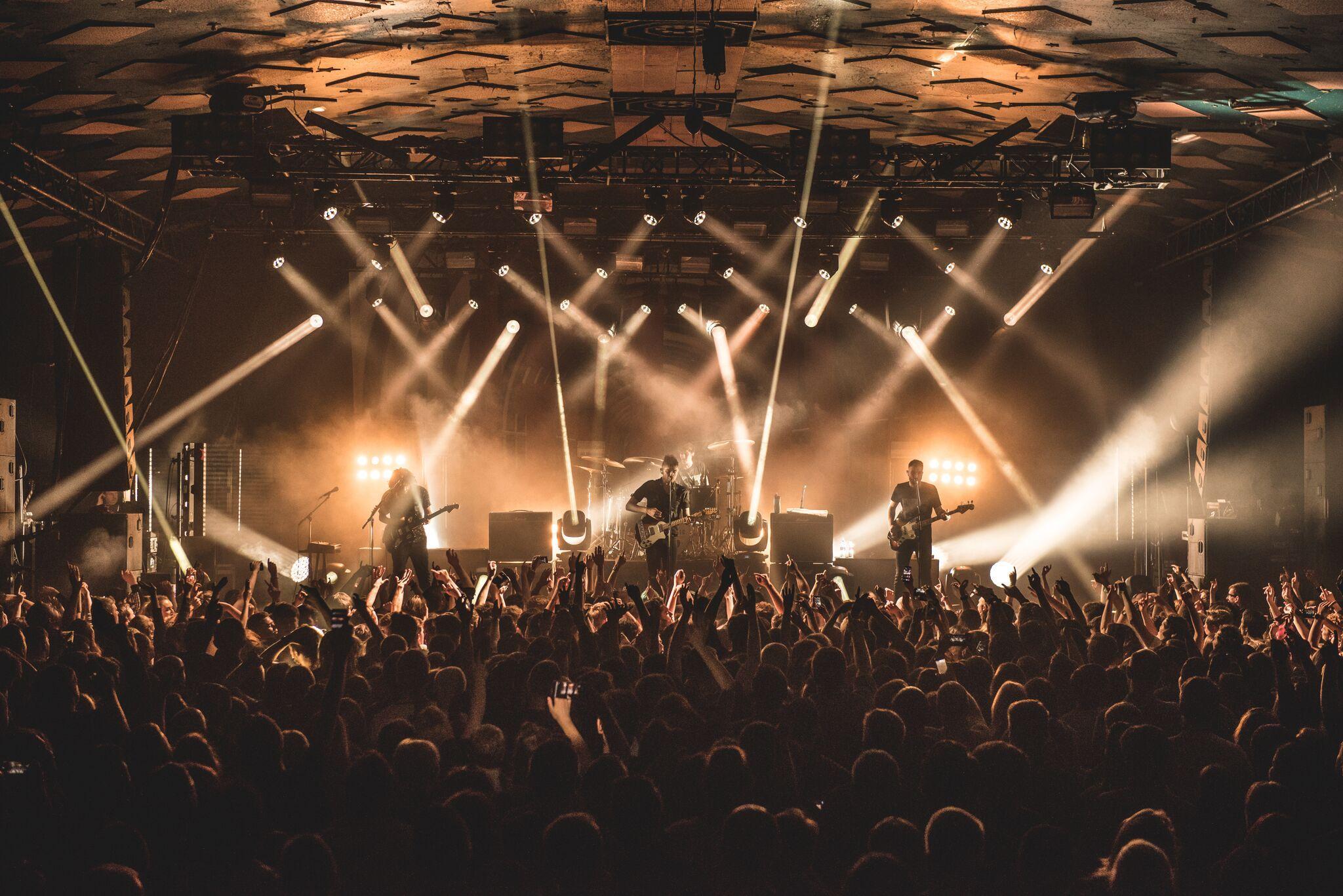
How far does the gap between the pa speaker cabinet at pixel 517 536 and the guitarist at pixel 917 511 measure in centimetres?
400

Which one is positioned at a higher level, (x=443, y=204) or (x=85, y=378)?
(x=443, y=204)

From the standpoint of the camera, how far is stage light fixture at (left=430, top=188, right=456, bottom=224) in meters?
9.81

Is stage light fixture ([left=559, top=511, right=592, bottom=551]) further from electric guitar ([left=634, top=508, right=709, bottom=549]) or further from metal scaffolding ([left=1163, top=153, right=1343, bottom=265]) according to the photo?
metal scaffolding ([left=1163, top=153, right=1343, bottom=265])

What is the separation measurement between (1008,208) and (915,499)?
2.84 metres

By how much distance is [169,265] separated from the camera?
1293 cm

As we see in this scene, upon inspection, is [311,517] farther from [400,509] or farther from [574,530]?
[400,509]

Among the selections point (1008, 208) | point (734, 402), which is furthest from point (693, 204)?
point (734, 402)

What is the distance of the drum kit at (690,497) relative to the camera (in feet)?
44.0

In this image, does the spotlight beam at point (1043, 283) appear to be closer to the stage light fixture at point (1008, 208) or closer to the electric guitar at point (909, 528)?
the stage light fixture at point (1008, 208)

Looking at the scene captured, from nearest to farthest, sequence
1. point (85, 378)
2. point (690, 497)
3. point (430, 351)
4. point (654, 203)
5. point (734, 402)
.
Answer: point (654, 203) → point (85, 378) → point (690, 497) → point (430, 351) → point (734, 402)

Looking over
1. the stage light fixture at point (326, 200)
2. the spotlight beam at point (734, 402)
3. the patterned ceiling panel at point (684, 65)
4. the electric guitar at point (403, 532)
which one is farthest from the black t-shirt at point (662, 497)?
the spotlight beam at point (734, 402)

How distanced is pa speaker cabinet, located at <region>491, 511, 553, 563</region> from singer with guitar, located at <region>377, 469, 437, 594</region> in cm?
171

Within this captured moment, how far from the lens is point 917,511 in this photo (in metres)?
10.3

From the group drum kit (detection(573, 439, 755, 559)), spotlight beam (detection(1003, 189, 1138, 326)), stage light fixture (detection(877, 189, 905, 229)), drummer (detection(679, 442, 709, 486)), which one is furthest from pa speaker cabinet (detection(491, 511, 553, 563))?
spotlight beam (detection(1003, 189, 1138, 326))
